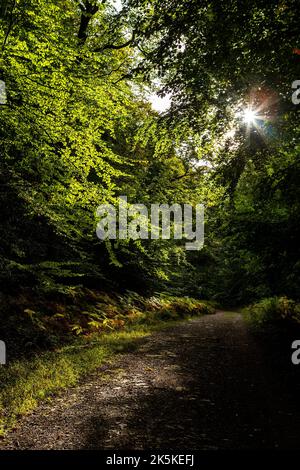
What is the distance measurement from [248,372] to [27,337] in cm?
455

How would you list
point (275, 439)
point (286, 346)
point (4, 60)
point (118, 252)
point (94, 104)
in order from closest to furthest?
point (275, 439), point (4, 60), point (94, 104), point (286, 346), point (118, 252)

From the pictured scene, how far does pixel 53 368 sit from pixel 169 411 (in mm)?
2324

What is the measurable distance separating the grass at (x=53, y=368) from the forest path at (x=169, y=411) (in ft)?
0.64

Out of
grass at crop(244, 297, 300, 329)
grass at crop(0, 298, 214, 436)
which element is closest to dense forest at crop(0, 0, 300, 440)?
grass at crop(0, 298, 214, 436)

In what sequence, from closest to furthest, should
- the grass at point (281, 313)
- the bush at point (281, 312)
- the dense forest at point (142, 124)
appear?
the dense forest at point (142, 124), the grass at point (281, 313), the bush at point (281, 312)

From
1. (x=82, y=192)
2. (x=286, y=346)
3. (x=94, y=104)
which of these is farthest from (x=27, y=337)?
(x=286, y=346)

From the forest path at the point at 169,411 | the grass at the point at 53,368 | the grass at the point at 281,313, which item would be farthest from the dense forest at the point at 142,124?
the forest path at the point at 169,411

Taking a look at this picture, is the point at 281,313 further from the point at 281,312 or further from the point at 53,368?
the point at 53,368

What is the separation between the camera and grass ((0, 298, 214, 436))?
422cm

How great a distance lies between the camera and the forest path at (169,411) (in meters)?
3.46

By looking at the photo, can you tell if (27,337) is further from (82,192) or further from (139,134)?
(139,134)

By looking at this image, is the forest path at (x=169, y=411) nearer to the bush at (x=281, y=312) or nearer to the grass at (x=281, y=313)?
the grass at (x=281, y=313)

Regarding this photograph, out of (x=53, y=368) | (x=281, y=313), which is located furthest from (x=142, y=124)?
(x=281, y=313)

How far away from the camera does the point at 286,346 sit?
329 inches
